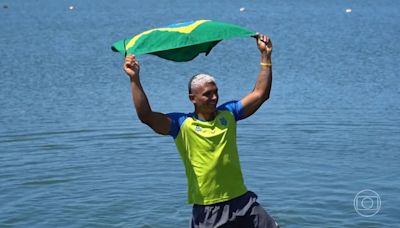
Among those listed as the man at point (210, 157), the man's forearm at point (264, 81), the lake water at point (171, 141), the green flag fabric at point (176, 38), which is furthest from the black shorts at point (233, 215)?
the lake water at point (171, 141)

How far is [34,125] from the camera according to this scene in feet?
56.3

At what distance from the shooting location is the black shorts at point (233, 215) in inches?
260

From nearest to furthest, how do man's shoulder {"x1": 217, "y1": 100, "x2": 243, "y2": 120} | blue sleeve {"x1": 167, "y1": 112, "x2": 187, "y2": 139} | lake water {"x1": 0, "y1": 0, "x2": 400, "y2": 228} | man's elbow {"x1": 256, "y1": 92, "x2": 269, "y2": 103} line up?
blue sleeve {"x1": 167, "y1": 112, "x2": 187, "y2": 139} < man's shoulder {"x1": 217, "y1": 100, "x2": 243, "y2": 120} < man's elbow {"x1": 256, "y1": 92, "x2": 269, "y2": 103} < lake water {"x1": 0, "y1": 0, "x2": 400, "y2": 228}

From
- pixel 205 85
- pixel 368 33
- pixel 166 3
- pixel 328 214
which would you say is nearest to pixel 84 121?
pixel 328 214

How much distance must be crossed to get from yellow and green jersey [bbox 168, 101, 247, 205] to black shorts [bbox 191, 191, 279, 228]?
0.05m

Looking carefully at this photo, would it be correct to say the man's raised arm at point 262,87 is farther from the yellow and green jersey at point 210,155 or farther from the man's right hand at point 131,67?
the man's right hand at point 131,67

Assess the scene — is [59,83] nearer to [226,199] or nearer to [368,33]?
[226,199]

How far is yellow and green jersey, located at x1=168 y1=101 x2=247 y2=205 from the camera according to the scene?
6.56 meters

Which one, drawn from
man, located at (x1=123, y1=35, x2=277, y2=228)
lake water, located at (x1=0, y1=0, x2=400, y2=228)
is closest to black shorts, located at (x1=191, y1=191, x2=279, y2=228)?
man, located at (x1=123, y1=35, x2=277, y2=228)

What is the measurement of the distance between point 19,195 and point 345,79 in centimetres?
1271

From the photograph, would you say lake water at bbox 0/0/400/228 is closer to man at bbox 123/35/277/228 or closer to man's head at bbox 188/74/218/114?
man at bbox 123/35/277/228

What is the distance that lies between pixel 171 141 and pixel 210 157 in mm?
8903

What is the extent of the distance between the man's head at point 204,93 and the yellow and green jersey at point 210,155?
12 centimetres

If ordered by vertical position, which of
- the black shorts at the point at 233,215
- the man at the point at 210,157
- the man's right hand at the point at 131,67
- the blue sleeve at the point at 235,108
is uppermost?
the man's right hand at the point at 131,67
